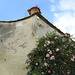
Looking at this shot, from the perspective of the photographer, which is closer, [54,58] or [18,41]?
[54,58]

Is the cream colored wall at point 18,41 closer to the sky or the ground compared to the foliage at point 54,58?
closer to the sky

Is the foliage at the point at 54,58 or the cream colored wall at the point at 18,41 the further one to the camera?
the cream colored wall at the point at 18,41

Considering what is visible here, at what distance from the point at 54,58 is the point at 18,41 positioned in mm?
2018

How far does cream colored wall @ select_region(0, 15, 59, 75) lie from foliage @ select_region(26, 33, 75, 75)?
0.87 meters

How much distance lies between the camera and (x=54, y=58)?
2.80m

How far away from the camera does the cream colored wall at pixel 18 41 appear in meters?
3.99

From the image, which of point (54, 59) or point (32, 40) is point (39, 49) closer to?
point (54, 59)

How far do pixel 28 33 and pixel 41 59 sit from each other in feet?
5.43

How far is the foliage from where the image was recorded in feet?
9.09

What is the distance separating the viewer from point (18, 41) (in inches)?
171

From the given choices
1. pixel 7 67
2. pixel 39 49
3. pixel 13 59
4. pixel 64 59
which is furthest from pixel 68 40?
pixel 7 67

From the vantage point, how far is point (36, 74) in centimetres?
271

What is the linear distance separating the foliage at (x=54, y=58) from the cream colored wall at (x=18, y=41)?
87cm

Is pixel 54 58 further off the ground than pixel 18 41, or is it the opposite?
pixel 18 41
